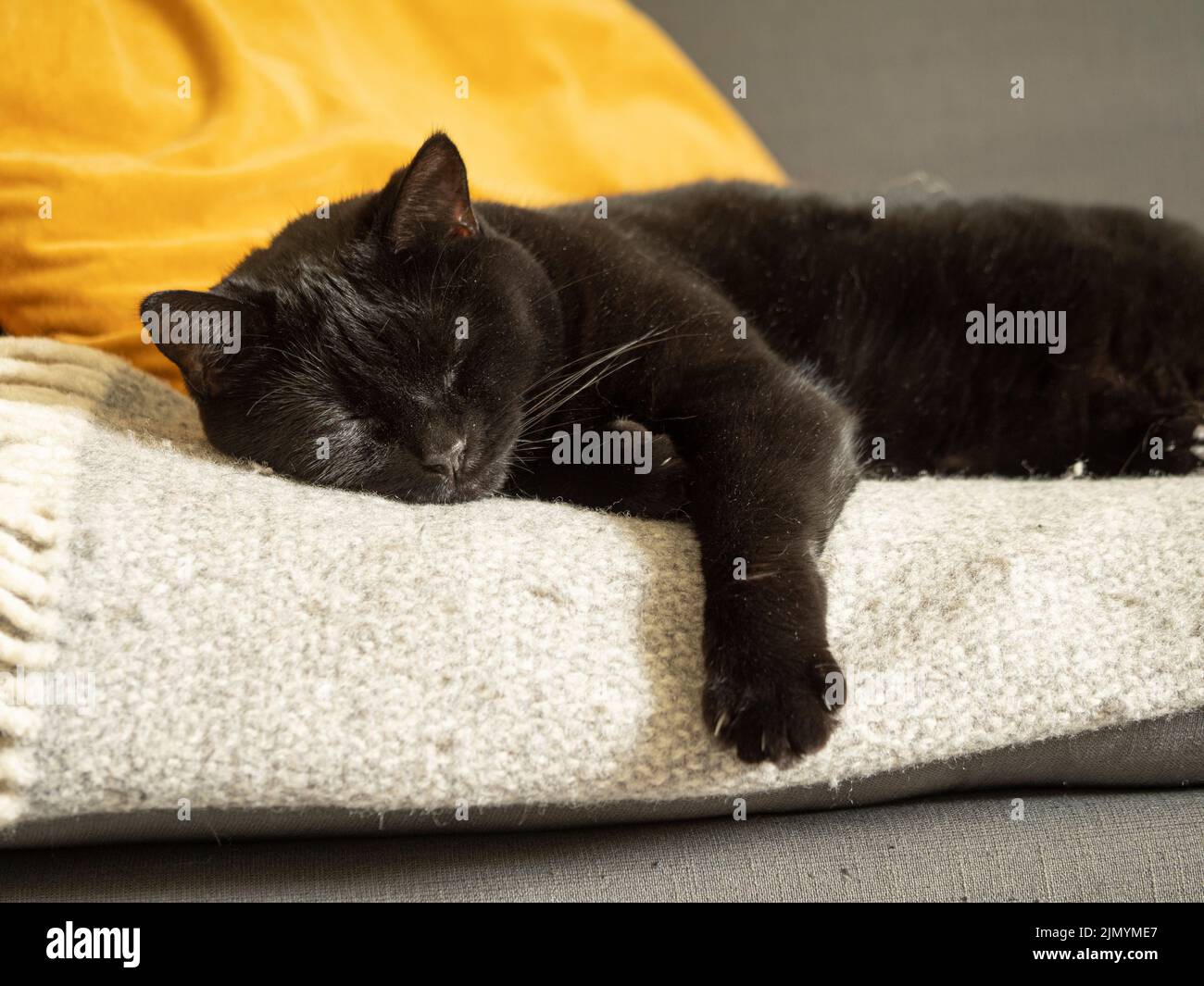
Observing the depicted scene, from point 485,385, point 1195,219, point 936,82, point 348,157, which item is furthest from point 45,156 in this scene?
point 1195,219

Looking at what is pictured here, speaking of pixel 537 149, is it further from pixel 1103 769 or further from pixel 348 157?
pixel 1103 769

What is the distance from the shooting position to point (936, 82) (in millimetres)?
2016

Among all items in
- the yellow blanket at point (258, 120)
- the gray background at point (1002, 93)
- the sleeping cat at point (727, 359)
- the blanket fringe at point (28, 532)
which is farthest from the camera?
the gray background at point (1002, 93)

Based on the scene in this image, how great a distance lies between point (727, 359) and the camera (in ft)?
3.75

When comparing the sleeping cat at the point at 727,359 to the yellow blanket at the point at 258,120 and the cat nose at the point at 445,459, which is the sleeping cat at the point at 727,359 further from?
the yellow blanket at the point at 258,120

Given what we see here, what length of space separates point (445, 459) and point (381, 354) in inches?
5.3

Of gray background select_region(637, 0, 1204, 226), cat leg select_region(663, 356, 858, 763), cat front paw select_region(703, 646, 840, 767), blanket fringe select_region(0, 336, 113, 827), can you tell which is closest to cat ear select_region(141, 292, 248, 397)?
blanket fringe select_region(0, 336, 113, 827)

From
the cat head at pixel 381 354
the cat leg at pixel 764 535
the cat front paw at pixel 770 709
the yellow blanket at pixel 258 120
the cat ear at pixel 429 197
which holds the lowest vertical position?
the cat front paw at pixel 770 709

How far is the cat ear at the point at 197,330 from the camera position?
3.32 feet

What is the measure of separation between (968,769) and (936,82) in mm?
1581

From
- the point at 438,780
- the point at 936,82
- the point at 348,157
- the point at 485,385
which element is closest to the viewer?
the point at 438,780

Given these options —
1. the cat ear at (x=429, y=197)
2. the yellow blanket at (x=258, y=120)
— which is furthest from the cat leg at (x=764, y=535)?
the yellow blanket at (x=258, y=120)

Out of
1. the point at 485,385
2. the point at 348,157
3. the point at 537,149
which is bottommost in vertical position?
the point at 485,385

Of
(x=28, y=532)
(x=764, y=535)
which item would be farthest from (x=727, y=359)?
(x=28, y=532)
